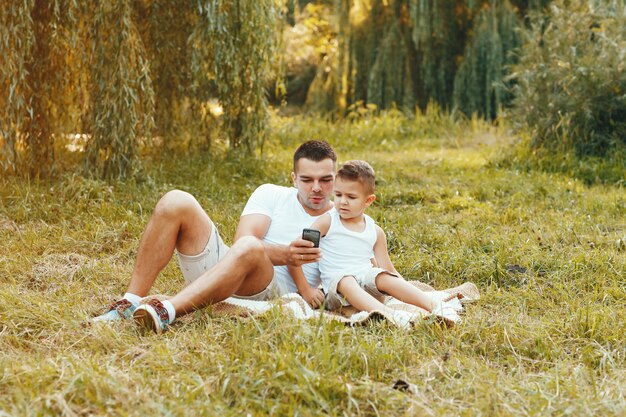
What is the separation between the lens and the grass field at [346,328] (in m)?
2.35

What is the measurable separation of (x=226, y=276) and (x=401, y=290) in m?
0.81

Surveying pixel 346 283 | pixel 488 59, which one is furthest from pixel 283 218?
pixel 488 59

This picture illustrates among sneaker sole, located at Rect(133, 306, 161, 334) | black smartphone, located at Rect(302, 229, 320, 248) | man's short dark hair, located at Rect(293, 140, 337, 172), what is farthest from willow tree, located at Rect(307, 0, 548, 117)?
sneaker sole, located at Rect(133, 306, 161, 334)

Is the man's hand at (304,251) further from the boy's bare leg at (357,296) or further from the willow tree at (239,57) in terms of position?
the willow tree at (239,57)

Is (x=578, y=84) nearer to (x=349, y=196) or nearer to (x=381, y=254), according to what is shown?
(x=381, y=254)

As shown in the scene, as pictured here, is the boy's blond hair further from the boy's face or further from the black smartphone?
the black smartphone

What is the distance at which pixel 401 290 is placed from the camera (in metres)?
3.43

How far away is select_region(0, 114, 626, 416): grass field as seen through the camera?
2348 mm

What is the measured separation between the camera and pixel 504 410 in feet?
7.56

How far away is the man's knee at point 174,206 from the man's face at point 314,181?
1.77 feet

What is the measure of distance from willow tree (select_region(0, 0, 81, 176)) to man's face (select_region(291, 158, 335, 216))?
288cm

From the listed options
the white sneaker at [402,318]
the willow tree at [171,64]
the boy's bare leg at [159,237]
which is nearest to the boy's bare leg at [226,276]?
the boy's bare leg at [159,237]

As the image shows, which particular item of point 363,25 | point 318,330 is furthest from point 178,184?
point 363,25

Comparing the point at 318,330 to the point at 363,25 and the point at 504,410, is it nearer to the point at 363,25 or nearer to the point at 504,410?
the point at 504,410
